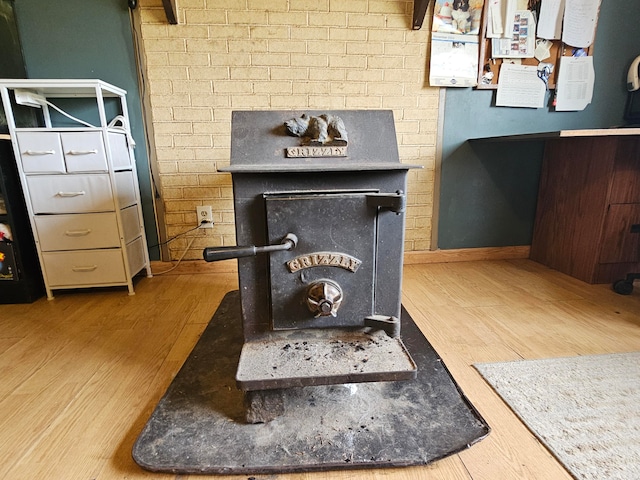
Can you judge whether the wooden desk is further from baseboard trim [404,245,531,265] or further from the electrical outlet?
the electrical outlet

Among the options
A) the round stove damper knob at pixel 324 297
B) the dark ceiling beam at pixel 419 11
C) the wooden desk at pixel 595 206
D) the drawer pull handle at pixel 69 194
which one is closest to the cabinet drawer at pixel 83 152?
the drawer pull handle at pixel 69 194

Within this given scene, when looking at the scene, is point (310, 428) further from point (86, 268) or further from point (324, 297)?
point (86, 268)

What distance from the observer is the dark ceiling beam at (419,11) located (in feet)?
5.90

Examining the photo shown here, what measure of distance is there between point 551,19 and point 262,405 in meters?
2.52

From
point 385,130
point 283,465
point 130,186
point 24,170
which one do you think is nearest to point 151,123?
point 130,186

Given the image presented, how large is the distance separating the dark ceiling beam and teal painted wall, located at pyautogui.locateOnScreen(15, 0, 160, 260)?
1.52 meters

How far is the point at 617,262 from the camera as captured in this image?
1857 mm

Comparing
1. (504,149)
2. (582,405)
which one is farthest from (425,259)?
(582,405)

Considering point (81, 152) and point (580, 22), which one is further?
point (580, 22)

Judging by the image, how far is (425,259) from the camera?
2.26 meters

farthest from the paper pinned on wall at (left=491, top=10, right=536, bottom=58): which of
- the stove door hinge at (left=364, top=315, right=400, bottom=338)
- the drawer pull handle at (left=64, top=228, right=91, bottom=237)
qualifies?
the drawer pull handle at (left=64, top=228, right=91, bottom=237)

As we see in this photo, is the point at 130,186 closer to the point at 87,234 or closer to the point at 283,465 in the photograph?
the point at 87,234

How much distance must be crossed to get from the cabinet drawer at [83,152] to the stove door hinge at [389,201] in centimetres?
138

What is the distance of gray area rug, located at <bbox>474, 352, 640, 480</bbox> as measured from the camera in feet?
2.60
